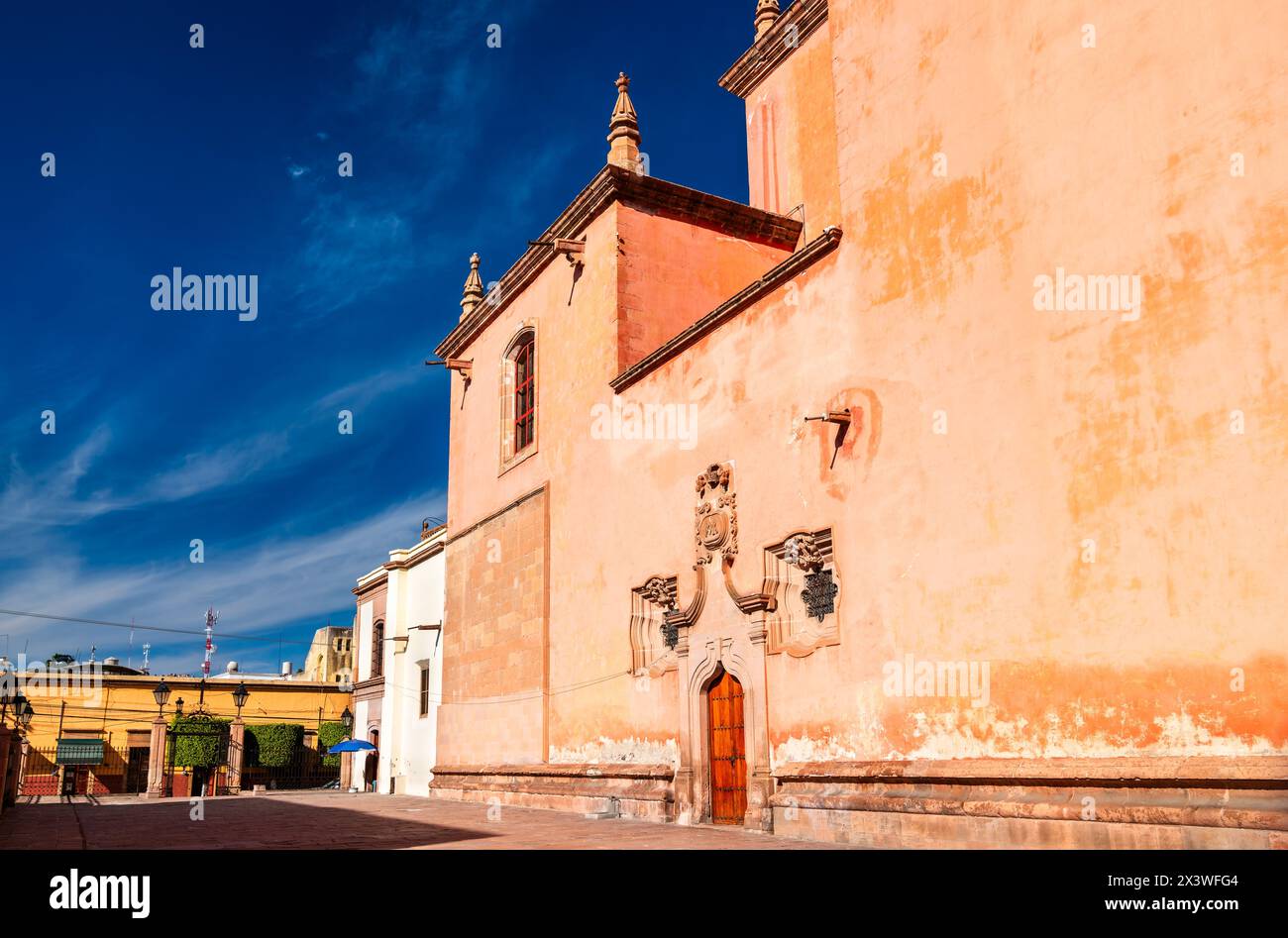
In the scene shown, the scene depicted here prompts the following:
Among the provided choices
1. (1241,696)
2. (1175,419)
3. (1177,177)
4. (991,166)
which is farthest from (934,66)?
(1241,696)

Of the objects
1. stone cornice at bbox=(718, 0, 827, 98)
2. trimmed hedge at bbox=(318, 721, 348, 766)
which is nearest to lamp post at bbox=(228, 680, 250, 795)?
trimmed hedge at bbox=(318, 721, 348, 766)

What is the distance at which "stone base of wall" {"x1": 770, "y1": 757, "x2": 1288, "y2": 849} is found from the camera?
6.22 metres

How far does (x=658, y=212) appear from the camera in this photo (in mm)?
15695

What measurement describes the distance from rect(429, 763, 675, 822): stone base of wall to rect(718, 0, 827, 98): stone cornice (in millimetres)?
11880

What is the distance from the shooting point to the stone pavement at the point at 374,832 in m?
9.49

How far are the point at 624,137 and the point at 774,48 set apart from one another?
3282mm

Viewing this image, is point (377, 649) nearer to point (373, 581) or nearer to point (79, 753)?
point (373, 581)

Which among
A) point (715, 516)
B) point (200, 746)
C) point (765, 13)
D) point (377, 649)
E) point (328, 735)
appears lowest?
point (200, 746)

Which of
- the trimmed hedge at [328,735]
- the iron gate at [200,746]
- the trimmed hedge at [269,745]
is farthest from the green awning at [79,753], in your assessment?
the trimmed hedge at [328,735]

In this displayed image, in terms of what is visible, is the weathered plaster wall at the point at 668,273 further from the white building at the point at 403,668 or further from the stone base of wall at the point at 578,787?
the white building at the point at 403,668

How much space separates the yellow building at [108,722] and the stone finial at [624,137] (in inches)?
1055

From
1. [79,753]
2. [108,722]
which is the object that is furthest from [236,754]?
[108,722]

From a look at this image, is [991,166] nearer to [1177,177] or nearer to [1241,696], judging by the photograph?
[1177,177]

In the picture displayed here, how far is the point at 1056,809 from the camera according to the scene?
724cm
